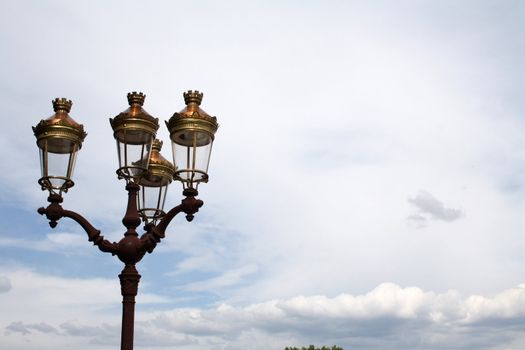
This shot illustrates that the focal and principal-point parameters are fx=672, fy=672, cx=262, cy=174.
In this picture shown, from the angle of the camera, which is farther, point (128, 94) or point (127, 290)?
point (128, 94)

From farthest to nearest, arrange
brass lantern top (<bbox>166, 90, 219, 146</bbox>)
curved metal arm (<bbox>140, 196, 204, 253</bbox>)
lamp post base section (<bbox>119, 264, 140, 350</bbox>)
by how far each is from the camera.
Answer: brass lantern top (<bbox>166, 90, 219, 146</bbox>) < curved metal arm (<bbox>140, 196, 204, 253</bbox>) < lamp post base section (<bbox>119, 264, 140, 350</bbox>)

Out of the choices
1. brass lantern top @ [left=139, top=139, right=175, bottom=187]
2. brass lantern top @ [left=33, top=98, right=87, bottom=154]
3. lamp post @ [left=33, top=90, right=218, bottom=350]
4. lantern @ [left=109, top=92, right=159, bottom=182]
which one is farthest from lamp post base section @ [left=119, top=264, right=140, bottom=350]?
brass lantern top @ [left=139, top=139, right=175, bottom=187]

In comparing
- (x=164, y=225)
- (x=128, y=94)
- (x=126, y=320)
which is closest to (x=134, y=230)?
(x=164, y=225)

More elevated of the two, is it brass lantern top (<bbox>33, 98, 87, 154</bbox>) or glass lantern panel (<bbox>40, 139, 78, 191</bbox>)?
brass lantern top (<bbox>33, 98, 87, 154</bbox>)

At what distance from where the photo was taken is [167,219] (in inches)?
394

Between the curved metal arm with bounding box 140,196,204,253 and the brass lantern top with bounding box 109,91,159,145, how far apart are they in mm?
1194

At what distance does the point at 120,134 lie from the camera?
10.2 meters

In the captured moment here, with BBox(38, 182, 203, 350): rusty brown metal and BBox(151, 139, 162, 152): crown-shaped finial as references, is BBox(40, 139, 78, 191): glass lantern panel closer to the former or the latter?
BBox(38, 182, 203, 350): rusty brown metal

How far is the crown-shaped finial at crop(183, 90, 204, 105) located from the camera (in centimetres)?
1048

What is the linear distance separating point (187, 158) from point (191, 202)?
25.8 inches

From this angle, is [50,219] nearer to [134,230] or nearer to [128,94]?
[134,230]

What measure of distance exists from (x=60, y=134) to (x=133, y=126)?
1.17 meters

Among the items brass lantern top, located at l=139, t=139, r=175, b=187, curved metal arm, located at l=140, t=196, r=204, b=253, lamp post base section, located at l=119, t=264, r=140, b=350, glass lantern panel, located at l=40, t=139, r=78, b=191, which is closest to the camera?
lamp post base section, located at l=119, t=264, r=140, b=350

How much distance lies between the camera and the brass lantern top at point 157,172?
1216 centimetres
